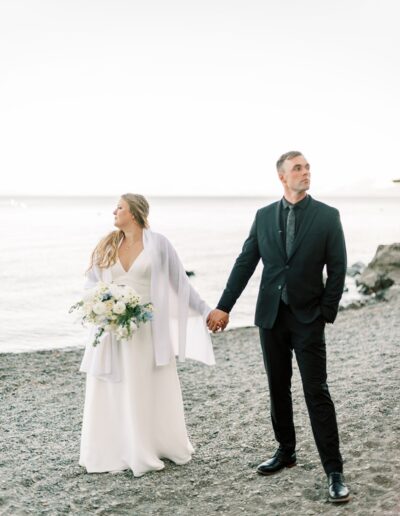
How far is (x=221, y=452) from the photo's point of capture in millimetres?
6172

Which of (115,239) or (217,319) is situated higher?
(115,239)

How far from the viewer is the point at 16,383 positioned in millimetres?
10633

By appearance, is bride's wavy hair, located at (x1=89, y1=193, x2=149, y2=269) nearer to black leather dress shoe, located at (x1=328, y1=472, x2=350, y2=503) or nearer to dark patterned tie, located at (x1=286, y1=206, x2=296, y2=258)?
dark patterned tie, located at (x1=286, y1=206, x2=296, y2=258)

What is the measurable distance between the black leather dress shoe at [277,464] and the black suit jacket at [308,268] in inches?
50.4

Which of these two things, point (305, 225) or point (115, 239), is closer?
point (305, 225)

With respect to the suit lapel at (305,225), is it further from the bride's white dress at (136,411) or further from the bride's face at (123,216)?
the bride's face at (123,216)

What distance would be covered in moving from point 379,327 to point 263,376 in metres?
5.16

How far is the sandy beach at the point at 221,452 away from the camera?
4.89 meters

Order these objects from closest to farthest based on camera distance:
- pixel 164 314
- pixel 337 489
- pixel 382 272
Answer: pixel 337 489, pixel 164 314, pixel 382 272

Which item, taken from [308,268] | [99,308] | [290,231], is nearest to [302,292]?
[308,268]

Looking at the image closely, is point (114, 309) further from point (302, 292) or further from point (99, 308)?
point (302, 292)

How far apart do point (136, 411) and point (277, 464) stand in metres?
1.31

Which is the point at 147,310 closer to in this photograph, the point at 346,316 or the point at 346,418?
the point at 346,418

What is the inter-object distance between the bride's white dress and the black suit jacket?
127 centimetres
